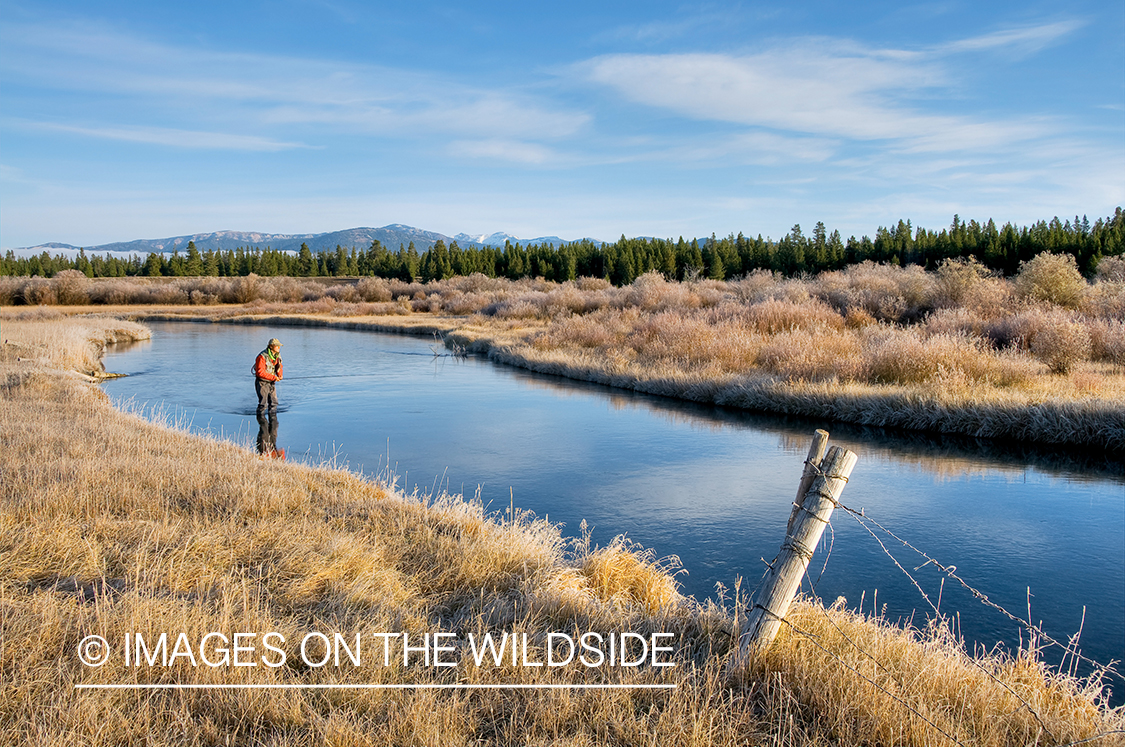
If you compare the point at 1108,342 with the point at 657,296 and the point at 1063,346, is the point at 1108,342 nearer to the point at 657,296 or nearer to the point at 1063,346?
the point at 1063,346

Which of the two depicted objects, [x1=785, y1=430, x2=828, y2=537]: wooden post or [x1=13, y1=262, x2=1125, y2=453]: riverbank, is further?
[x1=13, y1=262, x2=1125, y2=453]: riverbank

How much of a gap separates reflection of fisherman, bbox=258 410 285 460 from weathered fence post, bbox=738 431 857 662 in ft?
35.7

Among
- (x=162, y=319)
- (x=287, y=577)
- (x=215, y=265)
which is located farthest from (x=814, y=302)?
(x=215, y=265)

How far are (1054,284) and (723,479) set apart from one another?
22.4m

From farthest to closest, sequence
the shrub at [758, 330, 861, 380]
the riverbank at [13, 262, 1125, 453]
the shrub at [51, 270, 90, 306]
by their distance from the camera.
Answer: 1. the shrub at [51, 270, 90, 306]
2. the shrub at [758, 330, 861, 380]
3. the riverbank at [13, 262, 1125, 453]

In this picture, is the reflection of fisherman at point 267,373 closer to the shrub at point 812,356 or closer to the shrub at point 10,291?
the shrub at point 812,356

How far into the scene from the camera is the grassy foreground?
3.98 m

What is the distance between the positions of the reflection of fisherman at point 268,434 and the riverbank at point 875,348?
11037 mm

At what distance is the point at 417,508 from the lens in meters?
8.62

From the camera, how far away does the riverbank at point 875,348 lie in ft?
55.1

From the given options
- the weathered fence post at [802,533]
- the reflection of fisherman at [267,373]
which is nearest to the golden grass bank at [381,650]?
the weathered fence post at [802,533]

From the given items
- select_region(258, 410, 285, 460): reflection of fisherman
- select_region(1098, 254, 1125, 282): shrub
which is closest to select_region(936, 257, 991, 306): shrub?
select_region(1098, 254, 1125, 282): shrub

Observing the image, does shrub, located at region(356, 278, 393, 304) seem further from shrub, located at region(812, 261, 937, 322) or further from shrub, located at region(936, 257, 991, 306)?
shrub, located at region(936, 257, 991, 306)

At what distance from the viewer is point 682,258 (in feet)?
292
